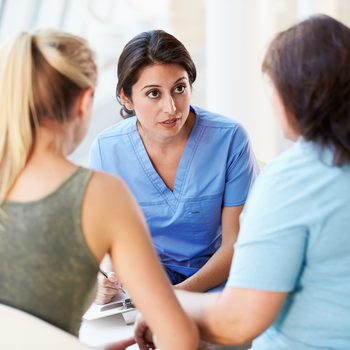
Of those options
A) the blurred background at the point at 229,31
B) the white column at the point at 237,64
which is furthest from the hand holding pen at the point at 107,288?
the white column at the point at 237,64

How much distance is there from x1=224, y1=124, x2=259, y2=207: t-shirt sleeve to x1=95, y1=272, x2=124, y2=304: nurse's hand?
380 millimetres

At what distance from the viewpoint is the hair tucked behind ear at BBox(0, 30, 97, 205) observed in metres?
1.04

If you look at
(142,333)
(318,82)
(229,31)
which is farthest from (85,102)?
(229,31)

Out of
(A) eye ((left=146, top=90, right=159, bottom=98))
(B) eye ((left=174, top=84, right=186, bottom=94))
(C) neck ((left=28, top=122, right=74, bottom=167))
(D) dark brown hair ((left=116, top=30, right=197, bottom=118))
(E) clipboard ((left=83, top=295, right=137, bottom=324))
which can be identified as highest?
(D) dark brown hair ((left=116, top=30, right=197, bottom=118))

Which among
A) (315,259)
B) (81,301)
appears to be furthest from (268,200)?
(81,301)

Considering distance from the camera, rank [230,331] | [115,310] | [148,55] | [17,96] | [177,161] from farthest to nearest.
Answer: [177,161], [148,55], [115,310], [230,331], [17,96]

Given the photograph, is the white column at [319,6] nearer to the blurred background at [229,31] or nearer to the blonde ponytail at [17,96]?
the blurred background at [229,31]

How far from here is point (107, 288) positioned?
1653mm

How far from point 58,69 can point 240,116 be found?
2.06 meters

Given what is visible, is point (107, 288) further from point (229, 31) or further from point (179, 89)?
point (229, 31)

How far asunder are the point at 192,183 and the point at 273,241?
29.1 inches

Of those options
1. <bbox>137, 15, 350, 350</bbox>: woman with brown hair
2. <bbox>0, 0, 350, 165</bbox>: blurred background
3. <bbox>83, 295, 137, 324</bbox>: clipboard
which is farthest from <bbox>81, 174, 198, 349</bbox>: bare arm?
<bbox>0, 0, 350, 165</bbox>: blurred background

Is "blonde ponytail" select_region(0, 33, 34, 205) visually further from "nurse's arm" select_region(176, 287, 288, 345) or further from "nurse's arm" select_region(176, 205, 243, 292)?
"nurse's arm" select_region(176, 205, 243, 292)

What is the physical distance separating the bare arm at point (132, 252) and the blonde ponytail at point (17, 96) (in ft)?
0.45
